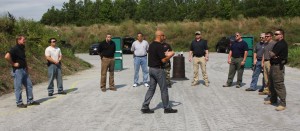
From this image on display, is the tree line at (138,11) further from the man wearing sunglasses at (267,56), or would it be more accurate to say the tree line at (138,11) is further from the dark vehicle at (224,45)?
the man wearing sunglasses at (267,56)

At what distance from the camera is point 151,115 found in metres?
8.98

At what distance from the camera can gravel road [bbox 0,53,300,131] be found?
7895 mm

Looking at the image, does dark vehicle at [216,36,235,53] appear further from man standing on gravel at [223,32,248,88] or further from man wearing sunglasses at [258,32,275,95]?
man wearing sunglasses at [258,32,275,95]

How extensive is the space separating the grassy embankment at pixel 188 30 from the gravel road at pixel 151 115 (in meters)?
30.6

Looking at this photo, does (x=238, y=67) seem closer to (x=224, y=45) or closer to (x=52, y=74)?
(x=52, y=74)

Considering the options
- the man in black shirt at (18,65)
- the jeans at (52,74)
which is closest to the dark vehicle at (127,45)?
the jeans at (52,74)

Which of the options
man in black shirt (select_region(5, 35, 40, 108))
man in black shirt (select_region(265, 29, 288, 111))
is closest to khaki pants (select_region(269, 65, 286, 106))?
man in black shirt (select_region(265, 29, 288, 111))

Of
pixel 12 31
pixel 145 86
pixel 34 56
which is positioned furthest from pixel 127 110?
pixel 12 31

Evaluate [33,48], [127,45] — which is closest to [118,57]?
[33,48]

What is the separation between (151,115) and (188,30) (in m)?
39.9

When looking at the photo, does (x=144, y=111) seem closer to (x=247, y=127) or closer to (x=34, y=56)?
(x=247, y=127)

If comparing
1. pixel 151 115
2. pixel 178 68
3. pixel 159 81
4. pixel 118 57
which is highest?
pixel 159 81

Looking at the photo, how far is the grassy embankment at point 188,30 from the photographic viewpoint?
45.2 m

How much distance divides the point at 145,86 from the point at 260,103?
4.73 m
